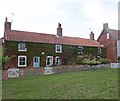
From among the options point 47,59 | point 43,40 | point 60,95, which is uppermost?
point 43,40

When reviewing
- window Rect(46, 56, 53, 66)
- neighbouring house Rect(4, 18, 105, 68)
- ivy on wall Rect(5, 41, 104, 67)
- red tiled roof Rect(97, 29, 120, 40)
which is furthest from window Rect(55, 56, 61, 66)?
red tiled roof Rect(97, 29, 120, 40)

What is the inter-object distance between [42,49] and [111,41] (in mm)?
19394

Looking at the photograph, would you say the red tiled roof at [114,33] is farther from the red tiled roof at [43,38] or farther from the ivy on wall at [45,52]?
the ivy on wall at [45,52]

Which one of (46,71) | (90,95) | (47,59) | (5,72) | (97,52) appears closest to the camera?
(90,95)

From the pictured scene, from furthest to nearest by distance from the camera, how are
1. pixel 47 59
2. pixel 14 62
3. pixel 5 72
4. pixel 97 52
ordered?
pixel 97 52 → pixel 47 59 → pixel 14 62 → pixel 5 72

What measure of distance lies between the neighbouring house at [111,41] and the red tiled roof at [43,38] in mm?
3160

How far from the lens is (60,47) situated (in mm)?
50344

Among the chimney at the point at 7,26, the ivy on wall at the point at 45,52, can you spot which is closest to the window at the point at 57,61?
the ivy on wall at the point at 45,52

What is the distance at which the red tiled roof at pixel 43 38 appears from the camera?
45.8 metres

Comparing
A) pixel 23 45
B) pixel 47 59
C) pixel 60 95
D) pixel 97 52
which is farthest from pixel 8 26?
pixel 60 95

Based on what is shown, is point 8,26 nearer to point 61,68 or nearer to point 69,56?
point 69,56

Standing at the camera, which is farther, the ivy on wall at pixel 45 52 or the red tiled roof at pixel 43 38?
the red tiled roof at pixel 43 38

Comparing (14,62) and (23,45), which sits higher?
(23,45)

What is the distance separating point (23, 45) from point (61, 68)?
12.4m
